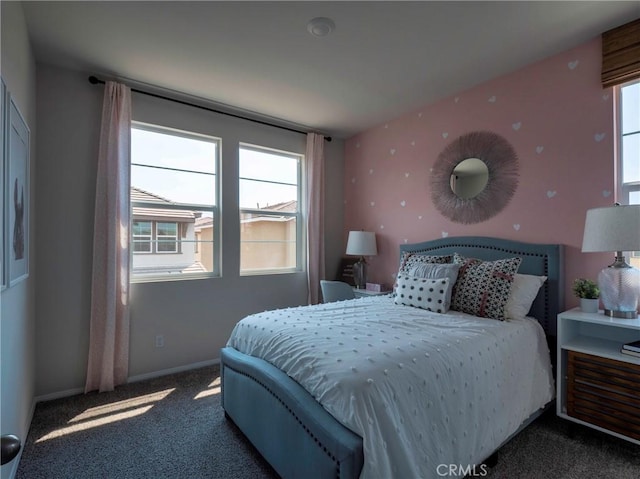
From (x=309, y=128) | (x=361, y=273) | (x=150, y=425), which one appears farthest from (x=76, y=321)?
(x=309, y=128)

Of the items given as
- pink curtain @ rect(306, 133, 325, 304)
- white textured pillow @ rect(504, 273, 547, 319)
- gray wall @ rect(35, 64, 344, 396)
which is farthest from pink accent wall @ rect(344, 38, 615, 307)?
gray wall @ rect(35, 64, 344, 396)

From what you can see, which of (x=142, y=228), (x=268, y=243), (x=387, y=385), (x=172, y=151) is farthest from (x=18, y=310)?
(x=268, y=243)

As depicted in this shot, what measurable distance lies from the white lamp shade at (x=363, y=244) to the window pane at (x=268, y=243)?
0.78 m

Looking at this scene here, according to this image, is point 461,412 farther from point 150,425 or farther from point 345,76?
point 345,76

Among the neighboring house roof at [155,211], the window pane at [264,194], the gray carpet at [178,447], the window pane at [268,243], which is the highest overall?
the window pane at [264,194]

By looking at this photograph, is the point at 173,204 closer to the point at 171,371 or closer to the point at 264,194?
the point at 264,194

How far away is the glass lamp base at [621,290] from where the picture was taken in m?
2.01

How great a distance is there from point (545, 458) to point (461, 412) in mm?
777

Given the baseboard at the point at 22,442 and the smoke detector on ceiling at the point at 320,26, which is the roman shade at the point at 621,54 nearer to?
the smoke detector on ceiling at the point at 320,26

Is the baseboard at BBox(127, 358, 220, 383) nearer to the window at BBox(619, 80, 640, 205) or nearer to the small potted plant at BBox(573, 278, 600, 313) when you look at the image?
the small potted plant at BBox(573, 278, 600, 313)

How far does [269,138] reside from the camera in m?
3.83

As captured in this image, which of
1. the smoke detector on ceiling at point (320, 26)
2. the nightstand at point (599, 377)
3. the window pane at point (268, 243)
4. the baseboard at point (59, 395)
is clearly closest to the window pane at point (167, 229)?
the window pane at point (268, 243)

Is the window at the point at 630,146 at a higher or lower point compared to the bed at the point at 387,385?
higher

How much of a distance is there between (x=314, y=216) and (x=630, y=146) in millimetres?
2910
